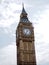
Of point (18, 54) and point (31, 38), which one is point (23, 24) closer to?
point (31, 38)

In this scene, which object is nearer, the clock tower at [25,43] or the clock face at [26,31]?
the clock tower at [25,43]

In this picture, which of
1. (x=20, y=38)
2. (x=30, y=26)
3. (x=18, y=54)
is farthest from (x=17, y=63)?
(x=30, y=26)

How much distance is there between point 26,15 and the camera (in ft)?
103

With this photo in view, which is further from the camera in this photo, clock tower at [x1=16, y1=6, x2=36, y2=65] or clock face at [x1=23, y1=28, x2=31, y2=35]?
clock face at [x1=23, y1=28, x2=31, y2=35]

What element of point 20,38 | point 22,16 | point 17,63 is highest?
point 22,16

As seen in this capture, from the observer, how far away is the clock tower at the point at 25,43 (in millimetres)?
28391

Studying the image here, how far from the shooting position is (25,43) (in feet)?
96.0

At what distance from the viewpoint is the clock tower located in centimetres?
2839

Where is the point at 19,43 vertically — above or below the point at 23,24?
below

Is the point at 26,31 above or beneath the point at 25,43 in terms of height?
above

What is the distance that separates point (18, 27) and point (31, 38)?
2.67m

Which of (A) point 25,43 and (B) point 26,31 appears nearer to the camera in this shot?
Result: (A) point 25,43

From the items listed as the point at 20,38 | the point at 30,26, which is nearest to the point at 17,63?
the point at 20,38

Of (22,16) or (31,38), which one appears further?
(22,16)
